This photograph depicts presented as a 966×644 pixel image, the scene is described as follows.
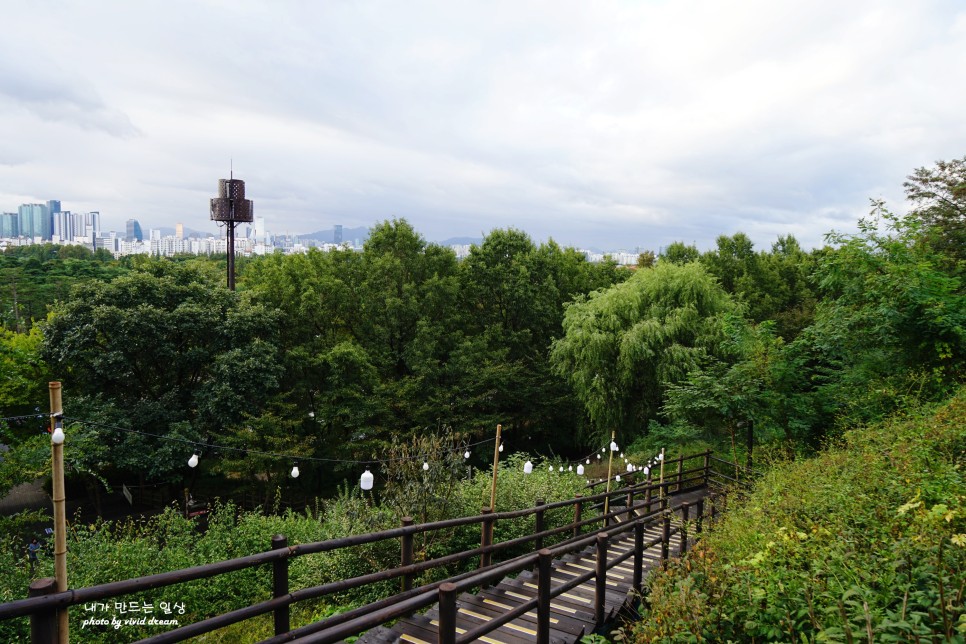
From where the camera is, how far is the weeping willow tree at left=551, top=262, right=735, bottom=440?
1734cm

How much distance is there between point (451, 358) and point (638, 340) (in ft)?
22.6

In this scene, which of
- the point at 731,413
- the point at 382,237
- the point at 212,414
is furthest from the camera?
the point at 382,237

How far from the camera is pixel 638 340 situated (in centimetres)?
1720

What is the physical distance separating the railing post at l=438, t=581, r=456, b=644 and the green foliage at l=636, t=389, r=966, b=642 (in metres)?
1.14

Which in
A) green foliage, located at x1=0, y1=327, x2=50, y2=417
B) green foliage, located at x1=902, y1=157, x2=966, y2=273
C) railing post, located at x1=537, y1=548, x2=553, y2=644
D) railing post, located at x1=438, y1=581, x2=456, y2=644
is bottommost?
green foliage, located at x1=0, y1=327, x2=50, y2=417

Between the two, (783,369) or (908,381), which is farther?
(783,369)

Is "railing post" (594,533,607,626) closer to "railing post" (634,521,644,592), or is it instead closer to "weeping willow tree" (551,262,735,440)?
"railing post" (634,521,644,592)

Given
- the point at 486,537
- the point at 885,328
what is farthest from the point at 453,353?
the point at 486,537

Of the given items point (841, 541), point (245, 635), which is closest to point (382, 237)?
point (245, 635)

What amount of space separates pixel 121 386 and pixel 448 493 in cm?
1406

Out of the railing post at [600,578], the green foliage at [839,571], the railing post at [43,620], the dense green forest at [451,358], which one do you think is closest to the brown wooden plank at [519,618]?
the railing post at [600,578]

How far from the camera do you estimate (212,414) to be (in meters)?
16.3

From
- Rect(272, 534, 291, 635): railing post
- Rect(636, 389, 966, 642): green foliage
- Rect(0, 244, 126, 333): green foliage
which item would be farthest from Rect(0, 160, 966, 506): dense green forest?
Rect(0, 244, 126, 333): green foliage

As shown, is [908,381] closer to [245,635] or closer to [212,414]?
[245,635]
